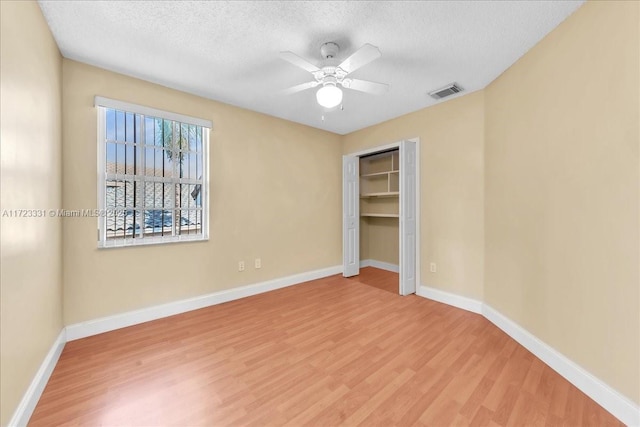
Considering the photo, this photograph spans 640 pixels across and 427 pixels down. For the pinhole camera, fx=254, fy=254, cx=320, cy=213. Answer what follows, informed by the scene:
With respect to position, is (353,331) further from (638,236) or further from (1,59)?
(1,59)

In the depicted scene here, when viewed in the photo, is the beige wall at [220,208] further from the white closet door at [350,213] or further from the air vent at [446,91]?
the air vent at [446,91]

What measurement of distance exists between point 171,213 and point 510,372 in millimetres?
3513

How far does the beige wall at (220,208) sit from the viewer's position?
238 centimetres

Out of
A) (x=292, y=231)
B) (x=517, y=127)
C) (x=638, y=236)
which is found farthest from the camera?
(x=292, y=231)

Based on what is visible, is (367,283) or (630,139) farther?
(367,283)

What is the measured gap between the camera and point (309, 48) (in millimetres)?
2148

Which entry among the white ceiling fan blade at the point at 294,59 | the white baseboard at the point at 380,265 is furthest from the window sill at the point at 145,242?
the white baseboard at the point at 380,265

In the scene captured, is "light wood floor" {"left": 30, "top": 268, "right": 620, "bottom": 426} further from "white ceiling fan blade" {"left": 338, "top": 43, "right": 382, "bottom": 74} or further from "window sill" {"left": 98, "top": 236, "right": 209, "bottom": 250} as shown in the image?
"white ceiling fan blade" {"left": 338, "top": 43, "right": 382, "bottom": 74}

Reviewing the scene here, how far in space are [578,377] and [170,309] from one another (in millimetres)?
3617

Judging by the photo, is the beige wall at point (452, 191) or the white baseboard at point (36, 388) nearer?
the white baseboard at point (36, 388)

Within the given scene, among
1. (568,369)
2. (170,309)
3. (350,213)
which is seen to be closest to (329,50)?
(350,213)

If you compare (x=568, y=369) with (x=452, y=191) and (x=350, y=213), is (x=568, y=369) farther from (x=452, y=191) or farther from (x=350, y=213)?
(x=350, y=213)

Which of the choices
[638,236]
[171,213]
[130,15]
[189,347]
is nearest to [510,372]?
[638,236]

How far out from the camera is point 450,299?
125 inches
